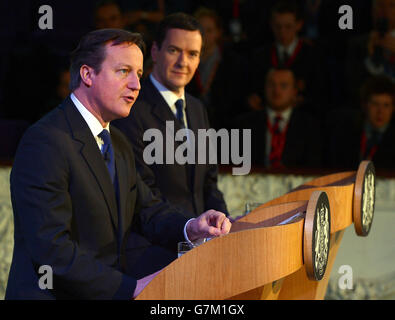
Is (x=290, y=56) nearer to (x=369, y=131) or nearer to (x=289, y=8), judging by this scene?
(x=289, y=8)

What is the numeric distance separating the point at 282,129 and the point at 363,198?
105 inches

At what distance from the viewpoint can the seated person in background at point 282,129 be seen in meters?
5.09

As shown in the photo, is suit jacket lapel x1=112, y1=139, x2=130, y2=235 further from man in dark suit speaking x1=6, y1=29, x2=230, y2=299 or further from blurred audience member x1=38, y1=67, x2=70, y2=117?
blurred audience member x1=38, y1=67, x2=70, y2=117

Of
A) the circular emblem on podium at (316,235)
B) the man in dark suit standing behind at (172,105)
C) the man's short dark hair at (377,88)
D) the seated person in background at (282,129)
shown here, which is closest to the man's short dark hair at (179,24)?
the man in dark suit standing behind at (172,105)

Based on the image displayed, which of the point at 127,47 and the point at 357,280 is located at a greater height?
the point at 127,47

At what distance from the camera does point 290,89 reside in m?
5.28

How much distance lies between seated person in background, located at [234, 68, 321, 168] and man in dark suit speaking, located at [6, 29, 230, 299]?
2.84 metres

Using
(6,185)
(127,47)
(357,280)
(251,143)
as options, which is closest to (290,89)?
(251,143)

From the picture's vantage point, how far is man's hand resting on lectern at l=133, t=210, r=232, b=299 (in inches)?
77.7

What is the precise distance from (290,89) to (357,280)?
1568 millimetres

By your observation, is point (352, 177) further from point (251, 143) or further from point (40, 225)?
point (251, 143)

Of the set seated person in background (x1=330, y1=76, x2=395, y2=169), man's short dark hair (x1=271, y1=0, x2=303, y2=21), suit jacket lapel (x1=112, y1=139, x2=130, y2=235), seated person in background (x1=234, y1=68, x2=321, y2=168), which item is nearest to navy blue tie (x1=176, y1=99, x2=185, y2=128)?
suit jacket lapel (x1=112, y1=139, x2=130, y2=235)

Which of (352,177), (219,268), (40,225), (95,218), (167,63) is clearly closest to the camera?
(219,268)

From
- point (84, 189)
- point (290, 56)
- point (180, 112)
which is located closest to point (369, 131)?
point (290, 56)
